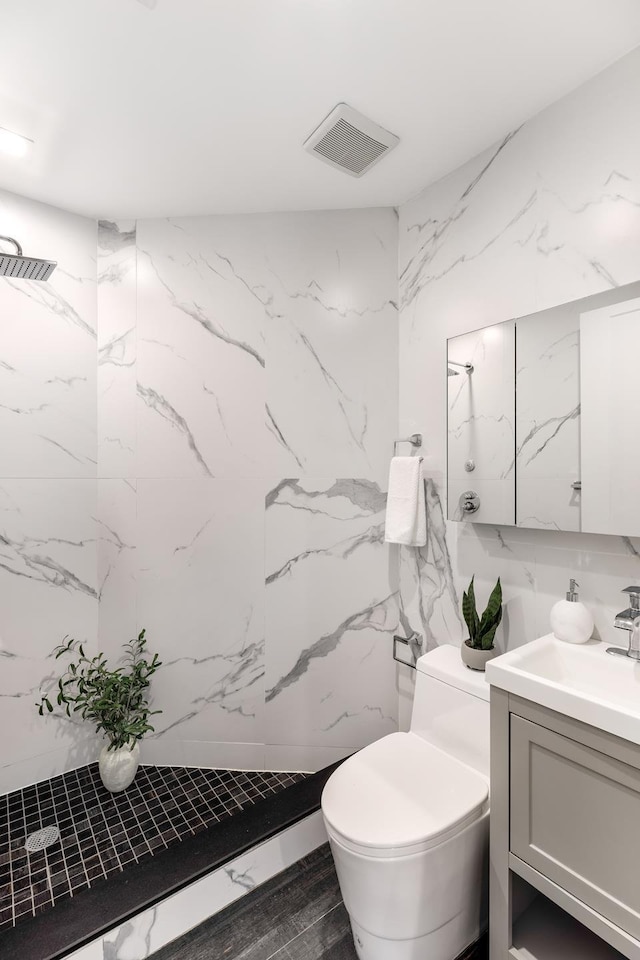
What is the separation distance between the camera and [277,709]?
2.13 m

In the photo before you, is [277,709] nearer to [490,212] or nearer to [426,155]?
[490,212]

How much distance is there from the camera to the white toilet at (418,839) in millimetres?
1214

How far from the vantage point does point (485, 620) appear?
163cm

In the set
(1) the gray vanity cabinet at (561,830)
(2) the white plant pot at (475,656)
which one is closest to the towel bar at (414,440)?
(2) the white plant pot at (475,656)

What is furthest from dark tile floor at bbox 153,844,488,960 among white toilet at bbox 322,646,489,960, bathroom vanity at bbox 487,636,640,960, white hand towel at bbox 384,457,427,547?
white hand towel at bbox 384,457,427,547

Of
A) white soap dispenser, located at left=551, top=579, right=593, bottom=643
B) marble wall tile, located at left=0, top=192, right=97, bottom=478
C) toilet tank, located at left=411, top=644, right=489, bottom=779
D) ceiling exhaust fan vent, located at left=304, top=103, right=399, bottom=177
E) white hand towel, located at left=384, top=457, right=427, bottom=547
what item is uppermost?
ceiling exhaust fan vent, located at left=304, top=103, right=399, bottom=177

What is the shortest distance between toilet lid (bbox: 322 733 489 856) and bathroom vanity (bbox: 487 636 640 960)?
12 cm

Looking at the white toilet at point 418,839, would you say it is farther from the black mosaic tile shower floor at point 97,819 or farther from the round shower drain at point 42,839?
the round shower drain at point 42,839

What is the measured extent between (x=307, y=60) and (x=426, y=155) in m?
0.59

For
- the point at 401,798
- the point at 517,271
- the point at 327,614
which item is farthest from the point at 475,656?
the point at 517,271

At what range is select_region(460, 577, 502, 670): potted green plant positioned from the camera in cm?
161

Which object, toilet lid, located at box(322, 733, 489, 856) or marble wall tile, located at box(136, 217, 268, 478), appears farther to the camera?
marble wall tile, located at box(136, 217, 268, 478)

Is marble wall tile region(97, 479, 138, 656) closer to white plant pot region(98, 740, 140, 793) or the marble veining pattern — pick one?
the marble veining pattern

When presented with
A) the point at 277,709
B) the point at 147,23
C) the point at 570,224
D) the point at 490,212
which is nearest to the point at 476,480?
the point at 570,224
